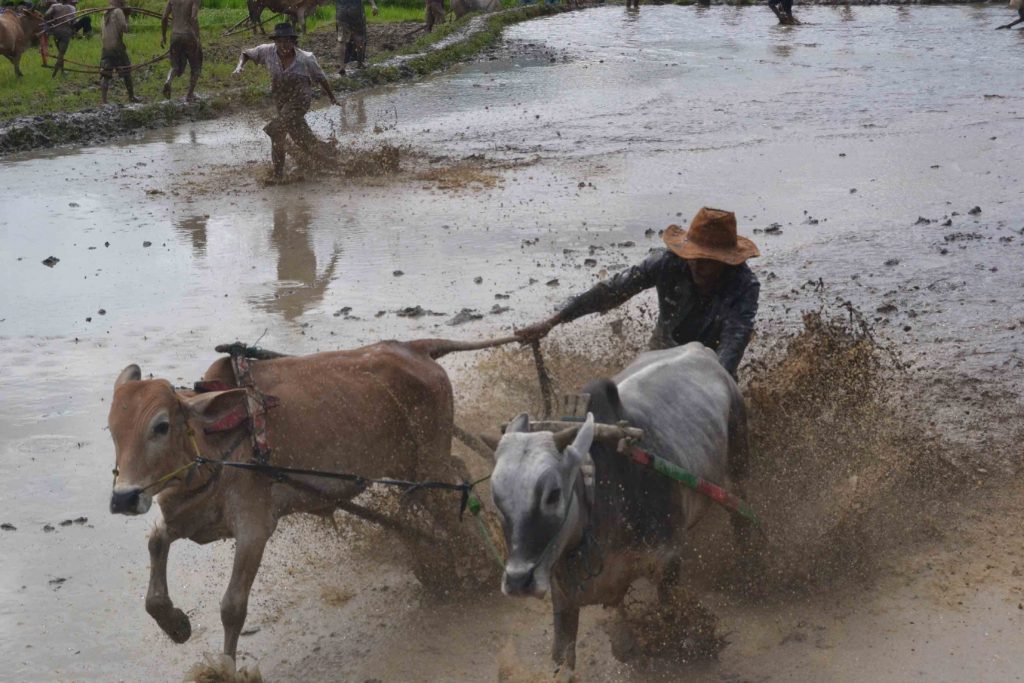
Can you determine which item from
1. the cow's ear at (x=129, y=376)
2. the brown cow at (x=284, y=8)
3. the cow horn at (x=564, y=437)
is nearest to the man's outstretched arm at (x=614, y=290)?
the cow horn at (x=564, y=437)

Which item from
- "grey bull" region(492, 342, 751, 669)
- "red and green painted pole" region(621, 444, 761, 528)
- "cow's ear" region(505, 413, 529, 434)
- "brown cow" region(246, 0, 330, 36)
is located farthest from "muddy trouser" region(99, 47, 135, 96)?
"cow's ear" region(505, 413, 529, 434)

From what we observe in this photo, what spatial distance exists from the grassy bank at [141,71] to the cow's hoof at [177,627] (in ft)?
48.3

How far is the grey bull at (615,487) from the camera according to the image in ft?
12.8

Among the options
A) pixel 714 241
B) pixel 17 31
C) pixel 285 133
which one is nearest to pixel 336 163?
pixel 285 133

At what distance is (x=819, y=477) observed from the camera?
19.6 feet

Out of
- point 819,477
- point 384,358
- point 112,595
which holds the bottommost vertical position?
point 112,595

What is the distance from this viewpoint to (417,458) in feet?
18.2

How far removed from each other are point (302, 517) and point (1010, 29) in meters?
24.8

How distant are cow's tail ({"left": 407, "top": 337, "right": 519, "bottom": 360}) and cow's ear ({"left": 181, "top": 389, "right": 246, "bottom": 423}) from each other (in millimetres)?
Answer: 1035

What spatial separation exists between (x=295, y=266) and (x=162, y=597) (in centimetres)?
591

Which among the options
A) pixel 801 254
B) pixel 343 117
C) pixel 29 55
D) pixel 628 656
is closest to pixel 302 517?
pixel 628 656

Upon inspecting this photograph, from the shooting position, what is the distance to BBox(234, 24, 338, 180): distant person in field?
→ 1366 cm

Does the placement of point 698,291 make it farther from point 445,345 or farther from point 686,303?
point 445,345

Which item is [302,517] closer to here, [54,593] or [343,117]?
[54,593]
